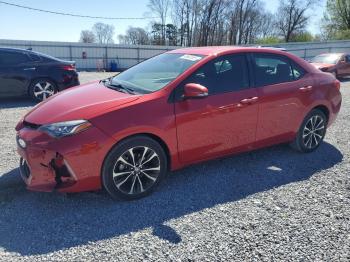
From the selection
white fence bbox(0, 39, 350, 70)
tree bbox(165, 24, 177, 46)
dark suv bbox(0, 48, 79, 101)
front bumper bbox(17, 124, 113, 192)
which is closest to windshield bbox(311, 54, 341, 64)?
white fence bbox(0, 39, 350, 70)

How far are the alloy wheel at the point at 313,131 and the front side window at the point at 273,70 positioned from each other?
0.74 metres

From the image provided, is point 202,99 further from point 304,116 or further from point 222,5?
point 222,5

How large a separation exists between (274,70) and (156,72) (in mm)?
1647

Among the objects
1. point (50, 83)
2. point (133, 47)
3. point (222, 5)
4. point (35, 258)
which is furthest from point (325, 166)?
point (222, 5)

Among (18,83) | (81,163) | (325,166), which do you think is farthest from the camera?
(18,83)

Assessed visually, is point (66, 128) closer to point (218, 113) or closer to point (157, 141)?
point (157, 141)

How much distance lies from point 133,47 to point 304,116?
75.8 feet

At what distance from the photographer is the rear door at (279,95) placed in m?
4.23

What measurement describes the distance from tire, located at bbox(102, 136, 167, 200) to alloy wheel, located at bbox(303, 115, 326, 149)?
245cm

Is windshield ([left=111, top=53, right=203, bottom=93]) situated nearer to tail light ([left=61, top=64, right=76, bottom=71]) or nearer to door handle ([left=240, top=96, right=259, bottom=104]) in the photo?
door handle ([left=240, top=96, right=259, bottom=104])

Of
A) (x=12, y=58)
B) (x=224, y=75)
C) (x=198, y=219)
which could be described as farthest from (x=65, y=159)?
(x=12, y=58)

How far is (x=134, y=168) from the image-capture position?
341cm

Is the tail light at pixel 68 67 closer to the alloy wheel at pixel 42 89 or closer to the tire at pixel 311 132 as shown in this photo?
the alloy wheel at pixel 42 89

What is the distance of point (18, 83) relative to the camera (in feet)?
26.5
